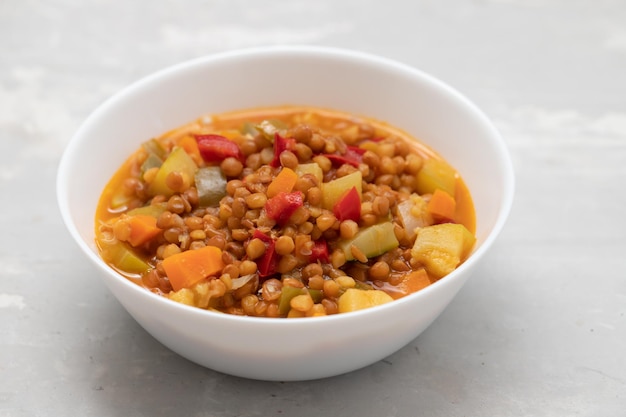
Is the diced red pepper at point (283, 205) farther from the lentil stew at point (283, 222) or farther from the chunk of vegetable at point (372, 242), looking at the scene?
the chunk of vegetable at point (372, 242)

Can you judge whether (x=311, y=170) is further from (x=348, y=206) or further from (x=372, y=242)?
(x=372, y=242)

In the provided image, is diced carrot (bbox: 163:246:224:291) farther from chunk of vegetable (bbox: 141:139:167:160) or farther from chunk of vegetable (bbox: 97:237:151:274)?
chunk of vegetable (bbox: 141:139:167:160)

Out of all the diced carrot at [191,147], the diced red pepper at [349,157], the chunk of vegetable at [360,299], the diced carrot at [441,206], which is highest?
the diced red pepper at [349,157]

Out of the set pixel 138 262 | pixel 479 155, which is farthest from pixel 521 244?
pixel 138 262

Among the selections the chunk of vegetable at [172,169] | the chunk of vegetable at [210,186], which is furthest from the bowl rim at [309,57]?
the chunk of vegetable at [210,186]

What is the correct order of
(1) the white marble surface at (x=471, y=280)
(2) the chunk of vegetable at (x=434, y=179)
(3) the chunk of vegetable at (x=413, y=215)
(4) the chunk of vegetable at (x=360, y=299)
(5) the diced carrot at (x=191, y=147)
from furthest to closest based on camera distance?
(5) the diced carrot at (x=191, y=147) → (2) the chunk of vegetable at (x=434, y=179) → (3) the chunk of vegetable at (x=413, y=215) → (1) the white marble surface at (x=471, y=280) → (4) the chunk of vegetable at (x=360, y=299)

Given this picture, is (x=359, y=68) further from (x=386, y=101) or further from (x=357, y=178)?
(x=357, y=178)
